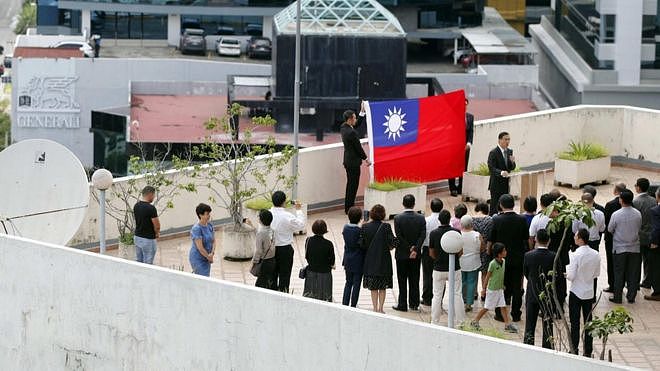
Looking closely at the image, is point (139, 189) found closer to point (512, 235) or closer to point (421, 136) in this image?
point (421, 136)

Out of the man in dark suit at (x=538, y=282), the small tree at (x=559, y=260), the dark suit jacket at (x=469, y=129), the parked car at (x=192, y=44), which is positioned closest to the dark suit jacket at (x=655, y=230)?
the small tree at (x=559, y=260)

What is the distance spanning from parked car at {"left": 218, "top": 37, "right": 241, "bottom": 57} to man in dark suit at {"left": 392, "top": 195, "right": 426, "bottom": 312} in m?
72.2

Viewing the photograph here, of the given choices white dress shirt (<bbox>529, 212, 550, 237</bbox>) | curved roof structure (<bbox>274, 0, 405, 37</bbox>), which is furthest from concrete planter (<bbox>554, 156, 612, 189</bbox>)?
curved roof structure (<bbox>274, 0, 405, 37</bbox>)

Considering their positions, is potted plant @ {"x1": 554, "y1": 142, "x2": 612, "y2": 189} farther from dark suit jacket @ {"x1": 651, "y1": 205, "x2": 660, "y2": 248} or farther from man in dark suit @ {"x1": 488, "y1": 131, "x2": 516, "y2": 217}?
dark suit jacket @ {"x1": 651, "y1": 205, "x2": 660, "y2": 248}

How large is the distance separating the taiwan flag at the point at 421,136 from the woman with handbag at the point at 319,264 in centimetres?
613

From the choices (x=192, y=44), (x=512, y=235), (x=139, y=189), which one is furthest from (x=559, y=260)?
(x=192, y=44)

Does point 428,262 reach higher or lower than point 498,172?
lower

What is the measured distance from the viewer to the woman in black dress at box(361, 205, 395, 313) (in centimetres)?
1858

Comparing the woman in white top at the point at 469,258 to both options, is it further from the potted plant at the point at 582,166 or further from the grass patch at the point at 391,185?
the potted plant at the point at 582,166

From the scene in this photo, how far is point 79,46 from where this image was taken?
83.9 m

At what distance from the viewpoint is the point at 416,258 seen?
751 inches

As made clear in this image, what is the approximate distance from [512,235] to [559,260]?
2.49 feet

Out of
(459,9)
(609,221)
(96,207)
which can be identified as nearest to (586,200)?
(609,221)

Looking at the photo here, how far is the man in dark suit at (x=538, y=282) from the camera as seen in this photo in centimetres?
1738
